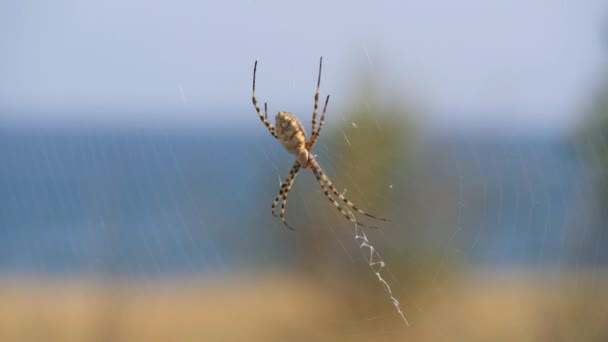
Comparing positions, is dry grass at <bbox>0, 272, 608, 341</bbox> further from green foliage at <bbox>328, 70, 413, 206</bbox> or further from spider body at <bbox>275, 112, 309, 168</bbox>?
spider body at <bbox>275, 112, 309, 168</bbox>

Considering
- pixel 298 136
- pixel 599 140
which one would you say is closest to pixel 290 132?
pixel 298 136

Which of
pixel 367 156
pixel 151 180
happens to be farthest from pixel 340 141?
pixel 151 180

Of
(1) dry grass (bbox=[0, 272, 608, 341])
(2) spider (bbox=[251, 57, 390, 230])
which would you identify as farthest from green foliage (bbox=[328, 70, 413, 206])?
(2) spider (bbox=[251, 57, 390, 230])

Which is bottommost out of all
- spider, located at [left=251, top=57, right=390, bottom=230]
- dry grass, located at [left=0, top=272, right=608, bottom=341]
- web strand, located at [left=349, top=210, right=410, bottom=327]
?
dry grass, located at [left=0, top=272, right=608, bottom=341]

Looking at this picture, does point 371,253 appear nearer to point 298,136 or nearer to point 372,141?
point 298,136

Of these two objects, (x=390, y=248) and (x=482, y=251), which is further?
(x=390, y=248)

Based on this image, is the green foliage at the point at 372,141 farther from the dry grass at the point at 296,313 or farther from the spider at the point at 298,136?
the spider at the point at 298,136

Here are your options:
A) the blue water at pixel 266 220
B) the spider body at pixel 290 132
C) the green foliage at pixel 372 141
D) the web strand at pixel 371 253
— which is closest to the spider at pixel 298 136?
the spider body at pixel 290 132

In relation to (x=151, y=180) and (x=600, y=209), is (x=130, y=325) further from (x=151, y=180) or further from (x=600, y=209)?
(x=151, y=180)

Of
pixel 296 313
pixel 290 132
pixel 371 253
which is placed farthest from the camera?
pixel 296 313
